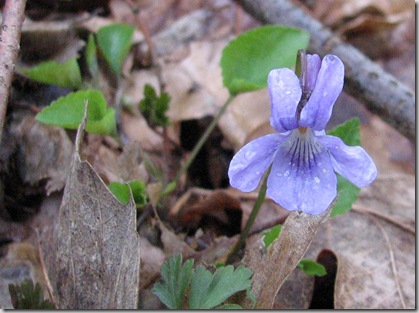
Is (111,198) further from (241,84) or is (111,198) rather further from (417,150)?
(417,150)

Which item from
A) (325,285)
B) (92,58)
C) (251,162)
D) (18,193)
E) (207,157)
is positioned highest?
(251,162)

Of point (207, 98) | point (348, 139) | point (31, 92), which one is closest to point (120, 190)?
point (348, 139)

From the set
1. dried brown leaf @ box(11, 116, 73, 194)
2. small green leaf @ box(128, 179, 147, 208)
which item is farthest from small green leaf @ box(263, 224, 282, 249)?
dried brown leaf @ box(11, 116, 73, 194)

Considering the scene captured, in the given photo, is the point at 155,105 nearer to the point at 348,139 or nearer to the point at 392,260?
the point at 348,139

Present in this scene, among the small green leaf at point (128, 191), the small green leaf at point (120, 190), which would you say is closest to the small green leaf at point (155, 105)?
the small green leaf at point (128, 191)

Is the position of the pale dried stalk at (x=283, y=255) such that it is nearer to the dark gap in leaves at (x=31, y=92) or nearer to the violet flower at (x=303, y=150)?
the violet flower at (x=303, y=150)

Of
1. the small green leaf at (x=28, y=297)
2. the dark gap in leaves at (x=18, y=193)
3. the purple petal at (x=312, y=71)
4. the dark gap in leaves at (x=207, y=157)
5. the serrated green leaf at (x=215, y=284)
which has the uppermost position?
the purple petal at (x=312, y=71)
